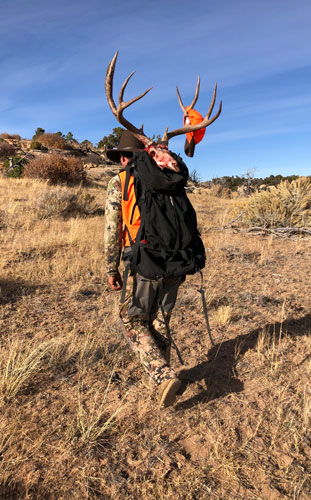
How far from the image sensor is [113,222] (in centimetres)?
261

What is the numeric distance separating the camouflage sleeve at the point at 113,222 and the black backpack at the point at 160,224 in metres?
0.19

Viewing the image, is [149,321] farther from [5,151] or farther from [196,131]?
[5,151]

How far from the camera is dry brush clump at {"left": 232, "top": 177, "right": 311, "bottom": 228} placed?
8.96m

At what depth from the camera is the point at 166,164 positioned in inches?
91.4

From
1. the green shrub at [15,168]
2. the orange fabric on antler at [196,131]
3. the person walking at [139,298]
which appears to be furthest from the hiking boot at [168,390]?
the green shrub at [15,168]

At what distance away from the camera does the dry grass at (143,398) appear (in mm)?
1913

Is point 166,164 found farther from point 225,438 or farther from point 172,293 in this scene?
point 225,438

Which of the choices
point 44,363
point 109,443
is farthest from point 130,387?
point 44,363

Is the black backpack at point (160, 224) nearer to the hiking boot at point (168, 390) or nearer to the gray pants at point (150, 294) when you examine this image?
the gray pants at point (150, 294)

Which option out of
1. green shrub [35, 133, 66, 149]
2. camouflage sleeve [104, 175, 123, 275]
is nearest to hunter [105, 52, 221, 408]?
camouflage sleeve [104, 175, 123, 275]

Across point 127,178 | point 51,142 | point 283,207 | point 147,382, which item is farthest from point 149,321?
point 51,142

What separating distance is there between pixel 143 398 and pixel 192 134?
2384 millimetres

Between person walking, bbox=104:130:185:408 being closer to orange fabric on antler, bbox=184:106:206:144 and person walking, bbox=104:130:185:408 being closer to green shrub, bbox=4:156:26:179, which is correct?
orange fabric on antler, bbox=184:106:206:144

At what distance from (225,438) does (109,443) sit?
78cm
